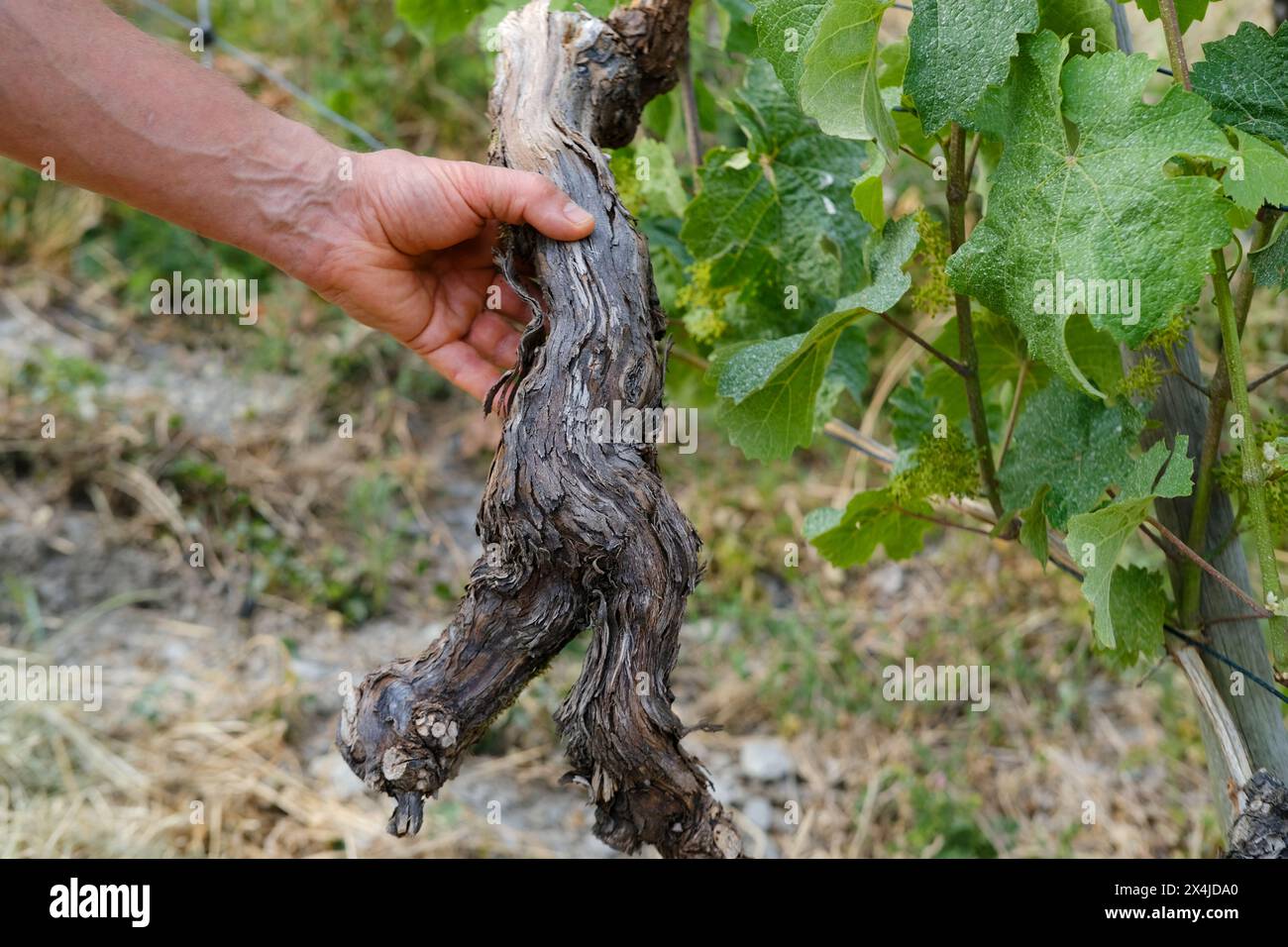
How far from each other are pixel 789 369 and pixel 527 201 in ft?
1.25

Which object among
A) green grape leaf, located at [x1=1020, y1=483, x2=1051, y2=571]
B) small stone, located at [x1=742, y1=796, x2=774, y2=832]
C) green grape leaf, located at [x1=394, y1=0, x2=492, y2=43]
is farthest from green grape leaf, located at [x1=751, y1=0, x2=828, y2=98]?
small stone, located at [x1=742, y1=796, x2=774, y2=832]

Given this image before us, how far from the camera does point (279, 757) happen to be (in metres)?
2.74

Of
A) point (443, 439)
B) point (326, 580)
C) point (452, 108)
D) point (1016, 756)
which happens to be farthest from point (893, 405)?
point (452, 108)

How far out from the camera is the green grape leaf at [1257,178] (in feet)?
3.45

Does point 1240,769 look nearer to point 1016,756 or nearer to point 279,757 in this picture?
point 1016,756

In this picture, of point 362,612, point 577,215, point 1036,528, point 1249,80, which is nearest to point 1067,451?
point 1036,528

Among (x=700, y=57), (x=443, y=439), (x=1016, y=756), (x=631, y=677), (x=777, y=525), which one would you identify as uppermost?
(x=700, y=57)

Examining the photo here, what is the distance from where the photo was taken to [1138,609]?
4.37 ft

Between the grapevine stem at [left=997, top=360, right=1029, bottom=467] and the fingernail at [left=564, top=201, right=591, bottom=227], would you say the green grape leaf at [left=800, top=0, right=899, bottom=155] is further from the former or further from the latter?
the grapevine stem at [left=997, top=360, right=1029, bottom=467]

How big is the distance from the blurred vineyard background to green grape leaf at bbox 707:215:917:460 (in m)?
0.45

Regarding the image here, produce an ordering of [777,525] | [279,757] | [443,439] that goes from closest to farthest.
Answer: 1. [279,757]
2. [777,525]
3. [443,439]

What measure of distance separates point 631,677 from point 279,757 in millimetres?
1861

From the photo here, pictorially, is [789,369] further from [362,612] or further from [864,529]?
[362,612]

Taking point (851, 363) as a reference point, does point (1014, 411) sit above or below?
below
